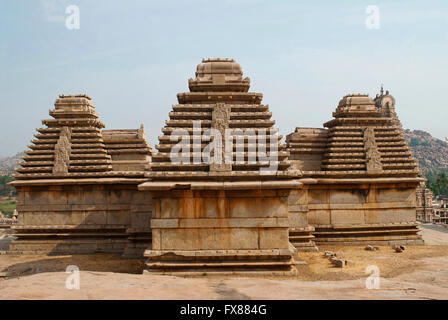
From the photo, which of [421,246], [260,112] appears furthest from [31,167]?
[421,246]

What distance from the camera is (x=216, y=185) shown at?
10195 millimetres

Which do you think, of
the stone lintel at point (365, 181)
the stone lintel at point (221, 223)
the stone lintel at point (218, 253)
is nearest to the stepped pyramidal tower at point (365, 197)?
the stone lintel at point (365, 181)

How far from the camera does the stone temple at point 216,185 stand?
10344 mm

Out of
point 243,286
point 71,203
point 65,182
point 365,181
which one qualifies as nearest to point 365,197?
point 365,181

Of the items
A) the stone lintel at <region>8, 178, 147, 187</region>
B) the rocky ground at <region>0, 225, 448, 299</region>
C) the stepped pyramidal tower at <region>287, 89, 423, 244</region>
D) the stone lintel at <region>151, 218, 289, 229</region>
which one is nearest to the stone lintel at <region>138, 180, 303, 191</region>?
the stone lintel at <region>151, 218, 289, 229</region>

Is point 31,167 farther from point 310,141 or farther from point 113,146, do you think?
point 310,141

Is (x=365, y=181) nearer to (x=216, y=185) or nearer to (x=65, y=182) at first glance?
(x=216, y=185)

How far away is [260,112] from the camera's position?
39.4 feet

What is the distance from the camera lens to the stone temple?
33.9ft

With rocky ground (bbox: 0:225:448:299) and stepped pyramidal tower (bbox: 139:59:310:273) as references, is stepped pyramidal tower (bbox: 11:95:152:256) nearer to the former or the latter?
rocky ground (bbox: 0:225:448:299)

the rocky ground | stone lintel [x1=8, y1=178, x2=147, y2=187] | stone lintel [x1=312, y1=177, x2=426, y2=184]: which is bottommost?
the rocky ground
